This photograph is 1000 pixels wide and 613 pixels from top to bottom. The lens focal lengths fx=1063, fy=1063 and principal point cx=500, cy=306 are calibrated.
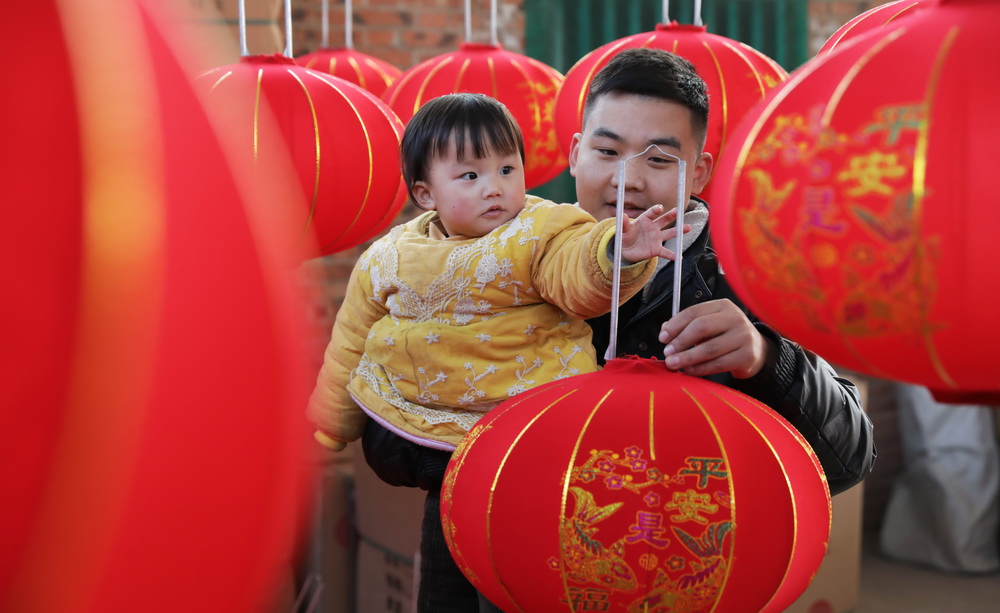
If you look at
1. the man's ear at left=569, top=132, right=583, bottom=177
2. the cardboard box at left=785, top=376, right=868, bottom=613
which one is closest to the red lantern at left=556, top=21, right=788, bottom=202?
the man's ear at left=569, top=132, right=583, bottom=177

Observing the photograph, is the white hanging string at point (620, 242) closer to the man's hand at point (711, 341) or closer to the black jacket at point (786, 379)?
the man's hand at point (711, 341)

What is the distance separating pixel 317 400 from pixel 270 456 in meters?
1.00

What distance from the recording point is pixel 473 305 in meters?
1.06

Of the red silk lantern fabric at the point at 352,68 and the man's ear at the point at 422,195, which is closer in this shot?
the man's ear at the point at 422,195

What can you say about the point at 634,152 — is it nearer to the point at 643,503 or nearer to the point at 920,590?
the point at 643,503

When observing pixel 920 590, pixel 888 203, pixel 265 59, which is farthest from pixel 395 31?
pixel 888 203

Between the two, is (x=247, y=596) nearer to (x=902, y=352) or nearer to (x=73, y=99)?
(x=73, y=99)

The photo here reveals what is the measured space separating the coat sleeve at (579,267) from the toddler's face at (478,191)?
2.3 inches

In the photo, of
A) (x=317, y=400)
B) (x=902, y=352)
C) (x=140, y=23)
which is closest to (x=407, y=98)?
(x=317, y=400)

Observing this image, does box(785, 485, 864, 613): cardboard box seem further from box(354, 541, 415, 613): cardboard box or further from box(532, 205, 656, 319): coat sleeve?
box(532, 205, 656, 319): coat sleeve

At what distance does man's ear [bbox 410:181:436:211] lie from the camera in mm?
1141

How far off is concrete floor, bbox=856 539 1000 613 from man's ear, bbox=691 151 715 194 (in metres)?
2.28

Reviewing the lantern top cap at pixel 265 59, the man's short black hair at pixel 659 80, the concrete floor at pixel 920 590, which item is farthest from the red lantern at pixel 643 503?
the concrete floor at pixel 920 590

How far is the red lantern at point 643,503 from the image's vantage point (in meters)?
0.71
